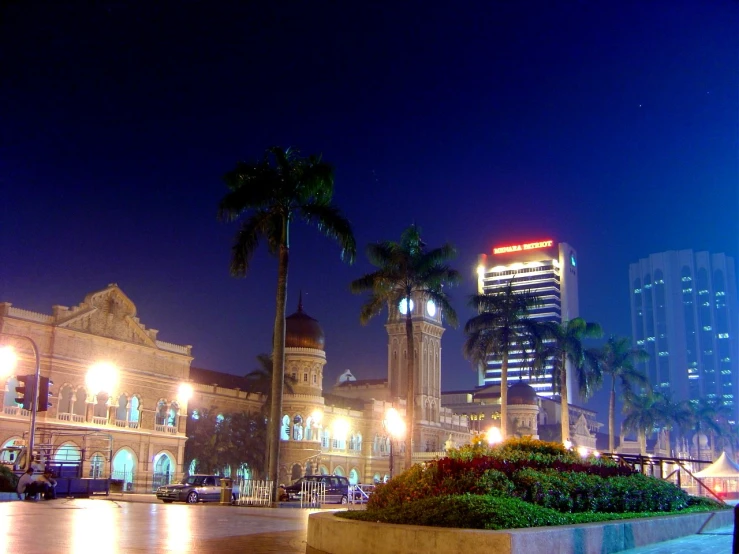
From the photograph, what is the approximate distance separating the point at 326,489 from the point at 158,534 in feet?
86.4

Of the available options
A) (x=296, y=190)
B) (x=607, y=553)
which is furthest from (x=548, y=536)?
(x=296, y=190)

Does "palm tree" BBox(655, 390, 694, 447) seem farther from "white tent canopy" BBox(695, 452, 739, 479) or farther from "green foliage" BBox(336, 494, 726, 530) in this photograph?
"green foliage" BBox(336, 494, 726, 530)

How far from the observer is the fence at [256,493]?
1083 inches

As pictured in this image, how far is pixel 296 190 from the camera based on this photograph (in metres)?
28.7

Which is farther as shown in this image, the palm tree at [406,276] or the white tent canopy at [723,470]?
the white tent canopy at [723,470]

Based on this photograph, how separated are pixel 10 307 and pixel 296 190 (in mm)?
22741

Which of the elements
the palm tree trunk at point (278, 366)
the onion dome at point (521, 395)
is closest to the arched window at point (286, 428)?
the onion dome at point (521, 395)

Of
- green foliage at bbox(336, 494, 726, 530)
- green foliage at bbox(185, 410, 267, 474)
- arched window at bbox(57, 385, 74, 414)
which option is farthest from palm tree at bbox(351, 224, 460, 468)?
green foliage at bbox(336, 494, 726, 530)

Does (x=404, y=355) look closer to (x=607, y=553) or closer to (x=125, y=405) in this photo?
(x=125, y=405)

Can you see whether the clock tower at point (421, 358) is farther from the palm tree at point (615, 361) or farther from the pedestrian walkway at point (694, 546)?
the pedestrian walkway at point (694, 546)

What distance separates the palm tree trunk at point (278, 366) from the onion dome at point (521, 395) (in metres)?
75.1

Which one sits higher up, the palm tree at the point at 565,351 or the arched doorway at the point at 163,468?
the palm tree at the point at 565,351

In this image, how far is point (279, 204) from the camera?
28.8 meters

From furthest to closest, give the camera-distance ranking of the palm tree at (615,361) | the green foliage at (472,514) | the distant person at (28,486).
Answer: the palm tree at (615,361), the distant person at (28,486), the green foliage at (472,514)
